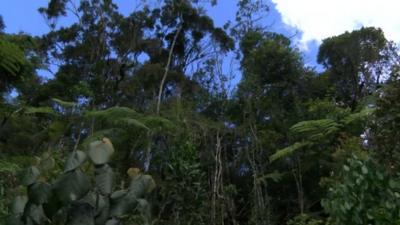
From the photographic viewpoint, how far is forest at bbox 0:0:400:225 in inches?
101

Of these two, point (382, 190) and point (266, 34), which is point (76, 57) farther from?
point (382, 190)

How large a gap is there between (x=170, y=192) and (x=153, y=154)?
1.86 meters

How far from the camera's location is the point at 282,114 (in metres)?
12.9

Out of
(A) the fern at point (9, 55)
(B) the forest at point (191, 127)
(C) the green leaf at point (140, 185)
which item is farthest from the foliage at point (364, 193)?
(A) the fern at point (9, 55)

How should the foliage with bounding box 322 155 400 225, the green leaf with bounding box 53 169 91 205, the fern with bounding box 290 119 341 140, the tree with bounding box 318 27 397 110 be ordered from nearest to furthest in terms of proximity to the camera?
the green leaf with bounding box 53 169 91 205
the foliage with bounding box 322 155 400 225
the fern with bounding box 290 119 341 140
the tree with bounding box 318 27 397 110

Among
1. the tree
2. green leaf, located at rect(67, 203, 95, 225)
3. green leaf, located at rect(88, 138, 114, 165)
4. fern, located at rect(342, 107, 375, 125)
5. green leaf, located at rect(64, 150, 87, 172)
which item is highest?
the tree

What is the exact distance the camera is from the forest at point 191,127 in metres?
2.57

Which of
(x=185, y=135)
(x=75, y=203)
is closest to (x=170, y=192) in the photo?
(x=185, y=135)

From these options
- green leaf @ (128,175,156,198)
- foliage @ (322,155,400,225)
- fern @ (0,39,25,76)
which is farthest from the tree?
green leaf @ (128,175,156,198)

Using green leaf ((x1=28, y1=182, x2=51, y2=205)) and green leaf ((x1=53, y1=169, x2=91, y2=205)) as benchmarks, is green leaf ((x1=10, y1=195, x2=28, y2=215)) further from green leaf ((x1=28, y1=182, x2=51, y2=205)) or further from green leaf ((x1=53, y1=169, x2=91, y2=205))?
green leaf ((x1=53, y1=169, x2=91, y2=205))

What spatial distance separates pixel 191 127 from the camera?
9.14m

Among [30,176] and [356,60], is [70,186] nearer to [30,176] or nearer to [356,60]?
[30,176]

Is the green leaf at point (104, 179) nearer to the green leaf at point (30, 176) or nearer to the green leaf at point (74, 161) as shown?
the green leaf at point (74, 161)

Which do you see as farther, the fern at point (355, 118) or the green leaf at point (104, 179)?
the fern at point (355, 118)
